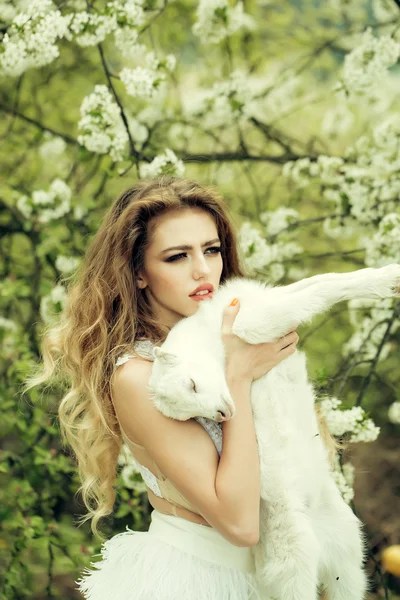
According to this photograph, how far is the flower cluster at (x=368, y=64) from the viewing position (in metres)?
3.27

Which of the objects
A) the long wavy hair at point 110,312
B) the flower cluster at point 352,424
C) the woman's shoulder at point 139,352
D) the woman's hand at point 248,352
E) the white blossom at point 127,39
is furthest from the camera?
the white blossom at point 127,39

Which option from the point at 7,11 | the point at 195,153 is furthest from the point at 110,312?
the point at 195,153

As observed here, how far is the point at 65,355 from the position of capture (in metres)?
2.21

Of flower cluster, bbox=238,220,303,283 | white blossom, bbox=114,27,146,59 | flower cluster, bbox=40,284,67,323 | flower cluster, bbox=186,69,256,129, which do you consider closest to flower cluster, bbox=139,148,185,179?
flower cluster, bbox=238,220,303,283

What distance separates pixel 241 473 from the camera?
1668 millimetres

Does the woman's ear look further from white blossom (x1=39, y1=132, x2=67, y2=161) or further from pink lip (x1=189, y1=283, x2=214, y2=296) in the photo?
white blossom (x1=39, y1=132, x2=67, y2=161)

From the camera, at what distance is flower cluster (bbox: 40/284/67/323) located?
10.7 feet

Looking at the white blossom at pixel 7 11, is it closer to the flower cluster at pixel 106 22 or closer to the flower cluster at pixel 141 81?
the flower cluster at pixel 106 22

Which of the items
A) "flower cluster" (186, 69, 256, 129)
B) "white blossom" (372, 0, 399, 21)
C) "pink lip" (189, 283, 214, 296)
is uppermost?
"white blossom" (372, 0, 399, 21)

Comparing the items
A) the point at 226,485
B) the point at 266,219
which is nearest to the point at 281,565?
the point at 226,485

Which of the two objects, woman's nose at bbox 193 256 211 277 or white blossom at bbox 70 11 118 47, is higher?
white blossom at bbox 70 11 118 47

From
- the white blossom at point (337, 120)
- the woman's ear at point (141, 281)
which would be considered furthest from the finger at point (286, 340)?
the white blossom at point (337, 120)

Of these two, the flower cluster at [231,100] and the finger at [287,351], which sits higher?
the flower cluster at [231,100]

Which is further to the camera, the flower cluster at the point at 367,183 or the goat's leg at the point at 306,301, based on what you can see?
the flower cluster at the point at 367,183
